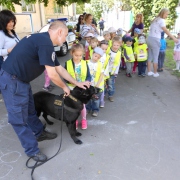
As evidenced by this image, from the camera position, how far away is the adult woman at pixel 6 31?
308cm

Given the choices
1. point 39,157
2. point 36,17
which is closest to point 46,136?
point 39,157

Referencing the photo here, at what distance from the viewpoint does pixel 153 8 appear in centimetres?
1283

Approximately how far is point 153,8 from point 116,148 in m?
12.4

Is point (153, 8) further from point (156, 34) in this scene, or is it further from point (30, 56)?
point (30, 56)

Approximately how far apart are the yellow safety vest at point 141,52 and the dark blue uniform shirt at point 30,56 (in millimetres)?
4100

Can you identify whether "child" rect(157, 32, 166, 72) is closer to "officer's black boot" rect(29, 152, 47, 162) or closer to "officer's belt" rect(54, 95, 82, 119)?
"officer's belt" rect(54, 95, 82, 119)

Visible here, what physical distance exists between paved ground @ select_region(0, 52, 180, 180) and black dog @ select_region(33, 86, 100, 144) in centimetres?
37

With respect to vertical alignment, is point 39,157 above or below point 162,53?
below

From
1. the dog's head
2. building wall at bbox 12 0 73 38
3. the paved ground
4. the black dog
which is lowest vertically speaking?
the paved ground

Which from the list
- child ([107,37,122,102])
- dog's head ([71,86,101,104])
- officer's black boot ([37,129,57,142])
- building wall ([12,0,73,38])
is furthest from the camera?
building wall ([12,0,73,38])

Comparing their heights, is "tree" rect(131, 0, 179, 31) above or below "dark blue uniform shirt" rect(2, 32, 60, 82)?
above

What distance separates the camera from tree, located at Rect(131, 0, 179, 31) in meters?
12.1

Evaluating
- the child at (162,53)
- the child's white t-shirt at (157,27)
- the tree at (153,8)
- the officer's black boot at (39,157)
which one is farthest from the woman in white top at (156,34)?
the tree at (153,8)

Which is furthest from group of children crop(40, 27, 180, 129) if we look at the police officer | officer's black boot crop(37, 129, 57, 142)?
the police officer
